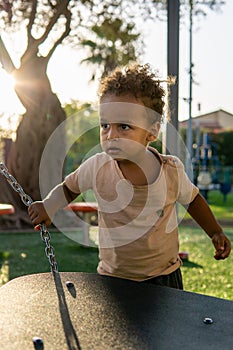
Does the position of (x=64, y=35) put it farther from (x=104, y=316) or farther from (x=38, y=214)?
(x=104, y=316)

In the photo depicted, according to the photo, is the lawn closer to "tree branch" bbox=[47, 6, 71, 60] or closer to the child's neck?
the child's neck

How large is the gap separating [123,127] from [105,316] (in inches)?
26.7

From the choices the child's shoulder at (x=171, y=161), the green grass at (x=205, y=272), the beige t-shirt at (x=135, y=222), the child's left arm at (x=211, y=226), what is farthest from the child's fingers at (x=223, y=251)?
the green grass at (x=205, y=272)

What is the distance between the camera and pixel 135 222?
1861 mm

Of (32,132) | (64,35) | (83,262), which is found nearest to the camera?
(83,262)

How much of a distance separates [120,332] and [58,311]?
6.6 inches

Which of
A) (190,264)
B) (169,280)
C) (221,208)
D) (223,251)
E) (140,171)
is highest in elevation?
(140,171)

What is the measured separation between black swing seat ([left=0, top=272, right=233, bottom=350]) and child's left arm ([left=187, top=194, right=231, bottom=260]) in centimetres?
46

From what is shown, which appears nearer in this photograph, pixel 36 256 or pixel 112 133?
pixel 112 133

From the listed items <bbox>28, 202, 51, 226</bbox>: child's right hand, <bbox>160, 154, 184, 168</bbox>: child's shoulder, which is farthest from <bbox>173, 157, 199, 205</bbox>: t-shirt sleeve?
<bbox>28, 202, 51, 226</bbox>: child's right hand

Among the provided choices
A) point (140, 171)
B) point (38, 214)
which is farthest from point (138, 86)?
point (38, 214)

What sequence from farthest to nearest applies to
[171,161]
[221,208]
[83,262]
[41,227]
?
[221,208] < [83,262] < [171,161] < [41,227]

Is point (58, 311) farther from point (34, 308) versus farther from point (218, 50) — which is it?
point (218, 50)

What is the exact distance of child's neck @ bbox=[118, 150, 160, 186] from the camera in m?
1.89
